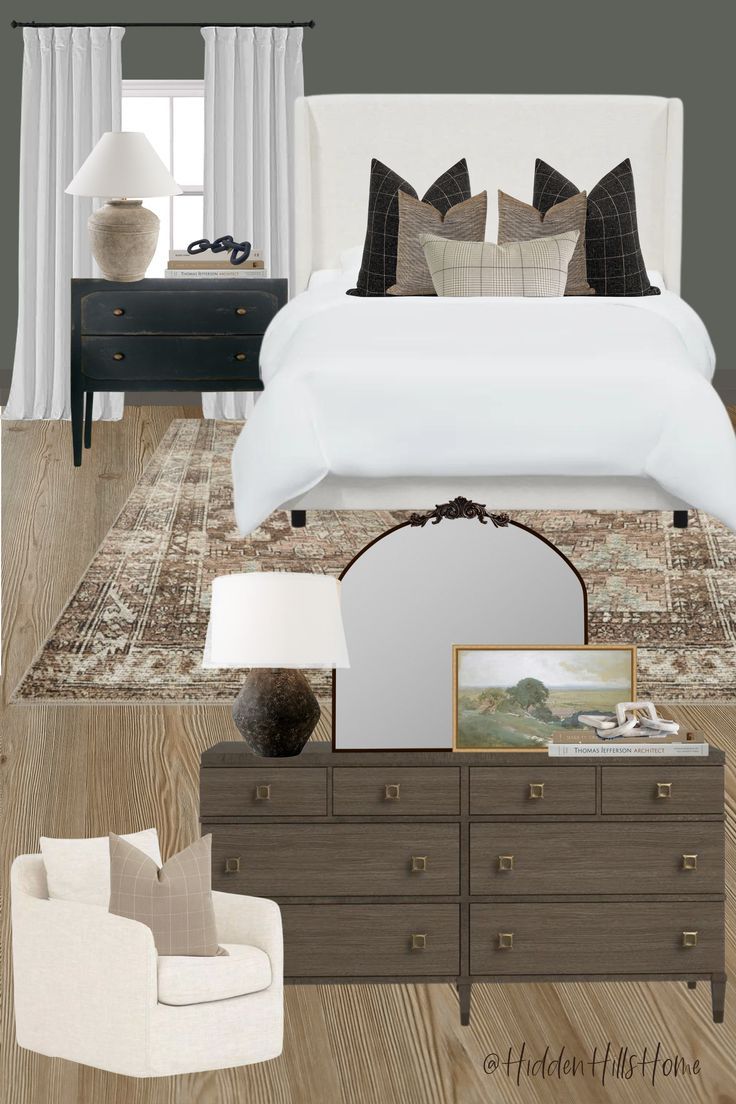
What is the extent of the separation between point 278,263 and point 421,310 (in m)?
2.18

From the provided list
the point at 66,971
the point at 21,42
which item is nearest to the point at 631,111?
the point at 21,42

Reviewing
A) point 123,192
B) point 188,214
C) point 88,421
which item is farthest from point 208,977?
point 188,214

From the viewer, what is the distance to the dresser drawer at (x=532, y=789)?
249 centimetres

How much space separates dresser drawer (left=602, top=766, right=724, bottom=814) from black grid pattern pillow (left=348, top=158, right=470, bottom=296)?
365cm

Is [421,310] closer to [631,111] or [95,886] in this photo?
[631,111]

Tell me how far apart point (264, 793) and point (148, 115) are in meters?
5.42

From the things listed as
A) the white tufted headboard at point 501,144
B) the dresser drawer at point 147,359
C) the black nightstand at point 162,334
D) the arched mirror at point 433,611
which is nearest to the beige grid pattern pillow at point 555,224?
the white tufted headboard at point 501,144

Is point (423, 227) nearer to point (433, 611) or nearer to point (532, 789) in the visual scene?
point (433, 611)

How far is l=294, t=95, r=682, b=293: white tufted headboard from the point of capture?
6559 millimetres

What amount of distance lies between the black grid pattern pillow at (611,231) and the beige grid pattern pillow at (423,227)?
13.0 inches

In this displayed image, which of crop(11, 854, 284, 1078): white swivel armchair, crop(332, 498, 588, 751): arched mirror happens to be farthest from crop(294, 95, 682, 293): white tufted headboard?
crop(11, 854, 284, 1078): white swivel armchair

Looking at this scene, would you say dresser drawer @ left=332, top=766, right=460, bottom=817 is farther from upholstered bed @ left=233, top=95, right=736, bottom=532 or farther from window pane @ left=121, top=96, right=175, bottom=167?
window pane @ left=121, top=96, right=175, bottom=167

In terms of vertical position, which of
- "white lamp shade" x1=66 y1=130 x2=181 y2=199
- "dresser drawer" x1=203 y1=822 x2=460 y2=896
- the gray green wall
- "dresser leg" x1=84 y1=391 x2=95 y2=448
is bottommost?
"dresser drawer" x1=203 y1=822 x2=460 y2=896

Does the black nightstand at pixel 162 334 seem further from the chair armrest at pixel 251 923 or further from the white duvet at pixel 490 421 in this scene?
the chair armrest at pixel 251 923
